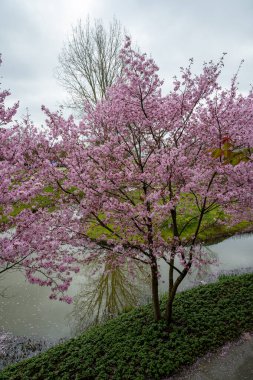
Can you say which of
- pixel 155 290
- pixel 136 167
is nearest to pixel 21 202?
pixel 136 167

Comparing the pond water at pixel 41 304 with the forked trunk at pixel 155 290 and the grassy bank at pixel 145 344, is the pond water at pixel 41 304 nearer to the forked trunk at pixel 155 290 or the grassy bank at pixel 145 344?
the grassy bank at pixel 145 344

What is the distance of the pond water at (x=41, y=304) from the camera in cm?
924

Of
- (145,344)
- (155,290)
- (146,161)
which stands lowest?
(145,344)

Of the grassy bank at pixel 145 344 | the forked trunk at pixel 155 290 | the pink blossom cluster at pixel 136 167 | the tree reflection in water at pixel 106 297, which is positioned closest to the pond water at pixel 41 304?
the tree reflection in water at pixel 106 297

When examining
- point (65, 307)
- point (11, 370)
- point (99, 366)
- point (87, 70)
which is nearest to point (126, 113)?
point (99, 366)

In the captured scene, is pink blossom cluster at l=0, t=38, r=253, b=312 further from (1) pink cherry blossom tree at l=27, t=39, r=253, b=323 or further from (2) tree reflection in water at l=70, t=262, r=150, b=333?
(2) tree reflection in water at l=70, t=262, r=150, b=333

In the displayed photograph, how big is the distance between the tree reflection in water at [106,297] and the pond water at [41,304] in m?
0.33

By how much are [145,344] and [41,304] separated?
5.46 meters

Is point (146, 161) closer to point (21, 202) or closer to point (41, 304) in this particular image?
point (21, 202)

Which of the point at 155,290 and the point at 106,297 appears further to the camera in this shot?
the point at 106,297

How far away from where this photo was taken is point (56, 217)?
655 centimetres

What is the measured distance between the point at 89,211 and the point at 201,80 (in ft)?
12.1

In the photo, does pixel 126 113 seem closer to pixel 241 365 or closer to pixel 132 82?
pixel 132 82

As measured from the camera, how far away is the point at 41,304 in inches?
419
